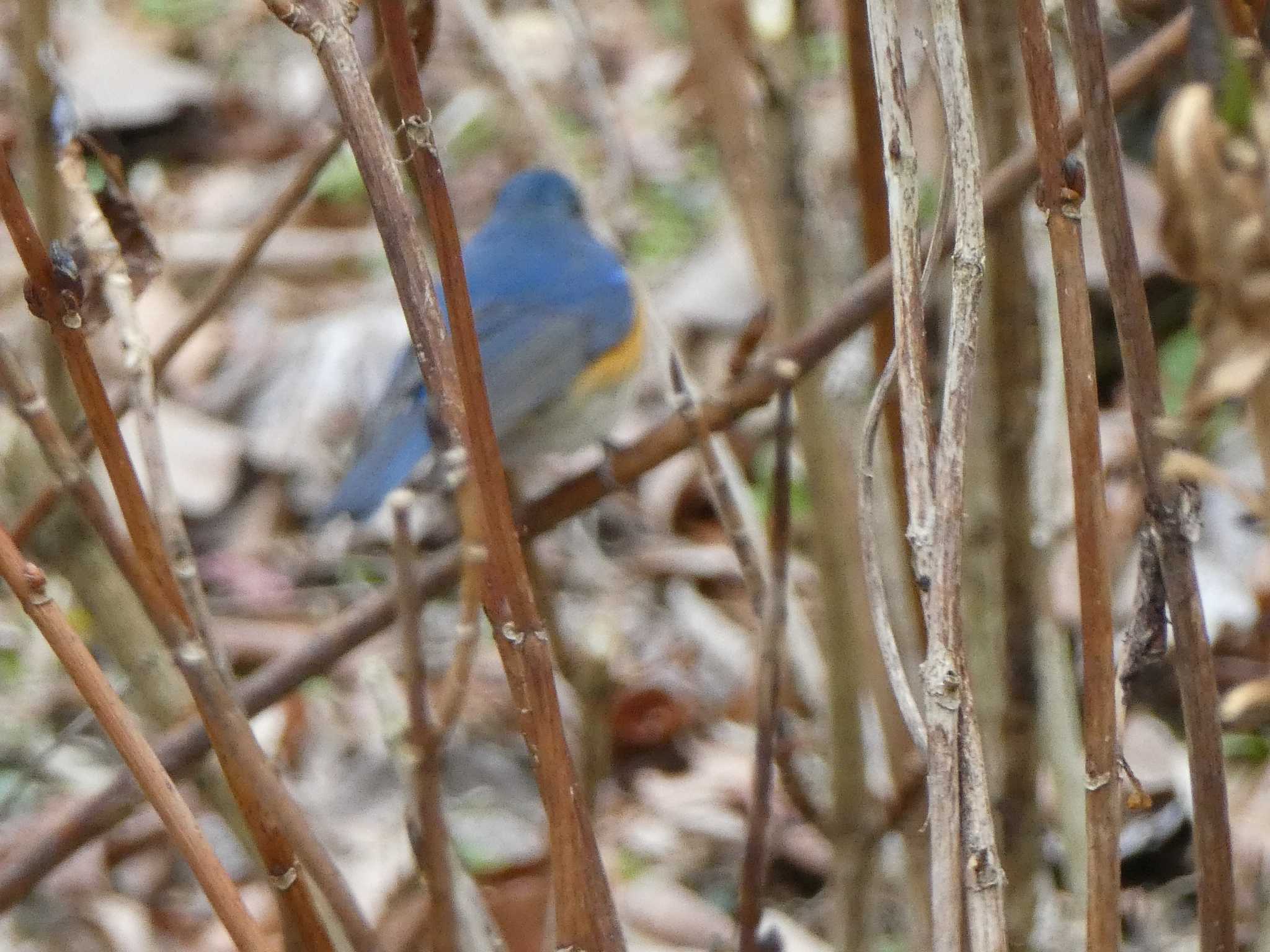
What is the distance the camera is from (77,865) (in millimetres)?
2598

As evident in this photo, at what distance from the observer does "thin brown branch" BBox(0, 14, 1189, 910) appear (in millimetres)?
1300

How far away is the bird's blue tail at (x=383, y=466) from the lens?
112 inches

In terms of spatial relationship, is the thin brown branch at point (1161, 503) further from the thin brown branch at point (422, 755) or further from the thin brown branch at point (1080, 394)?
the thin brown branch at point (422, 755)

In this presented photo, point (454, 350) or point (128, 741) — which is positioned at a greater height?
point (454, 350)

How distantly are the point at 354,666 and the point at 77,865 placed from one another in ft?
2.74

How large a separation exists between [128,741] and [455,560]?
95 cm

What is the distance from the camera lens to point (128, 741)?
80cm

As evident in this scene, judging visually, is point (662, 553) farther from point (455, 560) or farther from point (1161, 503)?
point (1161, 503)

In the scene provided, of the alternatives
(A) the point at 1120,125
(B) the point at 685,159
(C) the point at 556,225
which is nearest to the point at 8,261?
(C) the point at 556,225

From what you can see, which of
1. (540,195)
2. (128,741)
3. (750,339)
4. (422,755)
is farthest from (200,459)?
(128,741)

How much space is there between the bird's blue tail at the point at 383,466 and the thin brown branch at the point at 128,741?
1.99m

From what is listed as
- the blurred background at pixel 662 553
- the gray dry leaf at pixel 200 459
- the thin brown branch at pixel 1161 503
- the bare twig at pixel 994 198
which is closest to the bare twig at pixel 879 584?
the thin brown branch at pixel 1161 503

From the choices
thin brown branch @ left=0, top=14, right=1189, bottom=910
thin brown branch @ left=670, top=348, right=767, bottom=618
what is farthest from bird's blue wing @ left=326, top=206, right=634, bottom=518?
thin brown branch @ left=670, top=348, right=767, bottom=618

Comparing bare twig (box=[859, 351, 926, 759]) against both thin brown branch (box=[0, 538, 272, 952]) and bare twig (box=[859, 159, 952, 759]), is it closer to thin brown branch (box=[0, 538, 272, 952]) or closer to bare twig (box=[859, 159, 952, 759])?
bare twig (box=[859, 159, 952, 759])
